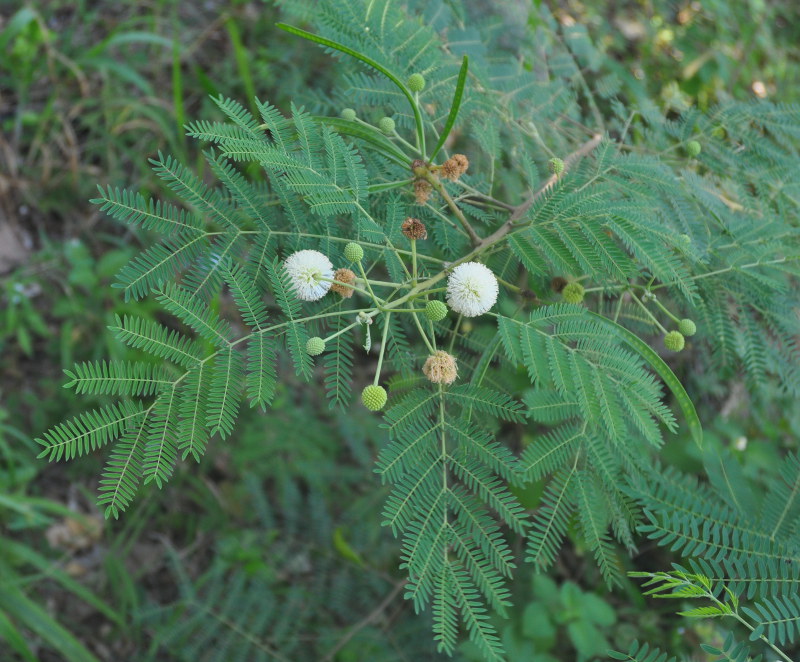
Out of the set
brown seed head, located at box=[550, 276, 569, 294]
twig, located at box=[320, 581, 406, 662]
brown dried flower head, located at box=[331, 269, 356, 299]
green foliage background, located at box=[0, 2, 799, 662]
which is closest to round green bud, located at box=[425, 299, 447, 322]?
brown dried flower head, located at box=[331, 269, 356, 299]

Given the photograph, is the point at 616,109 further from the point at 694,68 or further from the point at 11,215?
the point at 11,215

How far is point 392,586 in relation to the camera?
2721mm

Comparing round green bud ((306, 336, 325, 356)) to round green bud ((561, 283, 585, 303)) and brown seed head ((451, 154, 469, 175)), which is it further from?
round green bud ((561, 283, 585, 303))

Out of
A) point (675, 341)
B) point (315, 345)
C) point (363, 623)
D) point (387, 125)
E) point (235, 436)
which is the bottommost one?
point (363, 623)

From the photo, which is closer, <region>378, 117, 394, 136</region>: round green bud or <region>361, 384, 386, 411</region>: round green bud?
<region>361, 384, 386, 411</region>: round green bud

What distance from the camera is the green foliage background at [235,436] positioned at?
2.51 metres

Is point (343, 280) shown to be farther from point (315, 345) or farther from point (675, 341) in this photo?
point (675, 341)

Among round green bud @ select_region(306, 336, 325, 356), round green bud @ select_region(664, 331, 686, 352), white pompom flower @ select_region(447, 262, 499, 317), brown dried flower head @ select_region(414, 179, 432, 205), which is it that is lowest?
round green bud @ select_region(664, 331, 686, 352)

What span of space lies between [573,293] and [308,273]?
60 centimetres

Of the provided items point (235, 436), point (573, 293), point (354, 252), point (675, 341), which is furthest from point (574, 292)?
point (235, 436)

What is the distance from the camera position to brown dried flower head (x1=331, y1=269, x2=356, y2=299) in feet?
4.27

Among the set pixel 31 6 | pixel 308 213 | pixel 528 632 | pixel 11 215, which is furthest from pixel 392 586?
pixel 31 6

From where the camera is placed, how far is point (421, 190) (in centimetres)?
142

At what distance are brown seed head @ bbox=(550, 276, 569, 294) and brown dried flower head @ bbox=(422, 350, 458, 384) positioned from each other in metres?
0.41
